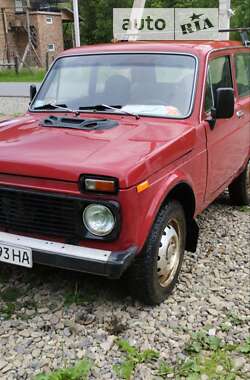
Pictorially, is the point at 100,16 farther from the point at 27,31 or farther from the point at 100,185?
the point at 100,185

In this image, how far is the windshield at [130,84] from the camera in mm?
4125

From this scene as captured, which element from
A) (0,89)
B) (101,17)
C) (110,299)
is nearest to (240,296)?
(110,299)

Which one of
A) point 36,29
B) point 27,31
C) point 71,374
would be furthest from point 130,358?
point 36,29

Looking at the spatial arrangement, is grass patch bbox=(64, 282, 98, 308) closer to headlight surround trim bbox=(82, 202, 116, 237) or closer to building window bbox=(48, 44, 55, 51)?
headlight surround trim bbox=(82, 202, 116, 237)

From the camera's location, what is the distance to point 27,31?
41562 millimetres

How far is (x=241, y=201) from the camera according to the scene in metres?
5.95

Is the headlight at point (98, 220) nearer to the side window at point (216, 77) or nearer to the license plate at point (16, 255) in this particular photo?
the license plate at point (16, 255)

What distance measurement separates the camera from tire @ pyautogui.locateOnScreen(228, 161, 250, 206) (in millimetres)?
5852

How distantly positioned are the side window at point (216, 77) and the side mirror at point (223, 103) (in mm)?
130

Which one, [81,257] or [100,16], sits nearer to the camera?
[81,257]

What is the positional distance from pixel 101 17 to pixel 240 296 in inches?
1768

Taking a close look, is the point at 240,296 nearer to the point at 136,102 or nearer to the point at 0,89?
the point at 136,102

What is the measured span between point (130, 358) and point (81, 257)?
0.71 meters

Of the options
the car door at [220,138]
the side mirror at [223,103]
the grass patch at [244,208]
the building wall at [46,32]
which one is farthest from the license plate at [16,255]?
the building wall at [46,32]
